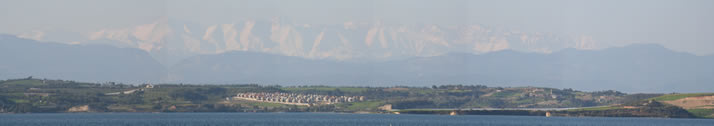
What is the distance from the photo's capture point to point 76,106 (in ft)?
637

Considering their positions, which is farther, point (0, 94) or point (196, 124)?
point (0, 94)

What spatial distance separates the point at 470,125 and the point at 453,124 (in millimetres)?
3141

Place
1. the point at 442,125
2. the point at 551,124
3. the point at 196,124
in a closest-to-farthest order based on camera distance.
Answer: the point at 196,124 < the point at 442,125 < the point at 551,124

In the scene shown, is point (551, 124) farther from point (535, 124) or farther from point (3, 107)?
A: point (3, 107)

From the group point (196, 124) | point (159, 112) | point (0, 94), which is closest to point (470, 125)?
point (196, 124)

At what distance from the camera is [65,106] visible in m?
194

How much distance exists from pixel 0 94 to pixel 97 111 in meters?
17.7

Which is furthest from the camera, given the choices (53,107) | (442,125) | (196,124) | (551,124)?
(53,107)

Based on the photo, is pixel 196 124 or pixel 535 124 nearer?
pixel 196 124

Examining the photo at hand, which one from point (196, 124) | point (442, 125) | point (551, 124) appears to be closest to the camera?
point (196, 124)

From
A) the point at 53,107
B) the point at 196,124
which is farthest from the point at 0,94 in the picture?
the point at 196,124

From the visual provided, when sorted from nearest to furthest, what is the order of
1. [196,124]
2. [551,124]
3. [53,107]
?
1. [196,124]
2. [551,124]
3. [53,107]

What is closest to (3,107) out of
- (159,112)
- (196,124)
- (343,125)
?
(159,112)

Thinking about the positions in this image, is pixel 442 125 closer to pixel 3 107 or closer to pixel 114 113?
pixel 114 113
